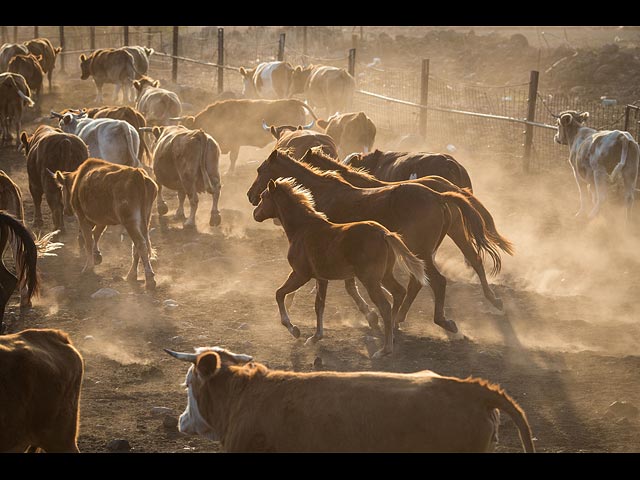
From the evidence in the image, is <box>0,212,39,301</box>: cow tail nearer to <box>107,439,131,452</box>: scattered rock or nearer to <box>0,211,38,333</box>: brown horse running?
<box>0,211,38,333</box>: brown horse running

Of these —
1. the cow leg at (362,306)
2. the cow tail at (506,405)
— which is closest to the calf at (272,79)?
the cow leg at (362,306)

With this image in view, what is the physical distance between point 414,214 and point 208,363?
14.2 ft

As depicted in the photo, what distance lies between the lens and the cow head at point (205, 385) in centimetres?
564

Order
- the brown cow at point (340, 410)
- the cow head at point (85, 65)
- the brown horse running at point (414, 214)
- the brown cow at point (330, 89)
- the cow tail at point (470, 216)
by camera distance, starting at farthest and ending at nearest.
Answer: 1. the cow head at point (85, 65)
2. the brown cow at point (330, 89)
3. the cow tail at point (470, 216)
4. the brown horse running at point (414, 214)
5. the brown cow at point (340, 410)

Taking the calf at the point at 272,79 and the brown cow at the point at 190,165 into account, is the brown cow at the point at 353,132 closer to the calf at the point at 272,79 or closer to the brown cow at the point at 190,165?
the brown cow at the point at 190,165

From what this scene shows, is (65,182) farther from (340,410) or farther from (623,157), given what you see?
(623,157)

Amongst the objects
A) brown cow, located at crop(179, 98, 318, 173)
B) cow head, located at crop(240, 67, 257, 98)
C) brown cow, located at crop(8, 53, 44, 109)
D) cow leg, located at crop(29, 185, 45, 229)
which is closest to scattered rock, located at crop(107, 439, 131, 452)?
cow leg, located at crop(29, 185, 45, 229)

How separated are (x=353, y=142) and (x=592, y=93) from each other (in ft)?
36.9

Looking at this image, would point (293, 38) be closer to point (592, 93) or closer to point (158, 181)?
point (592, 93)

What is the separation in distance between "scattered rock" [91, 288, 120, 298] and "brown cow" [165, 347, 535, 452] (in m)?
5.25

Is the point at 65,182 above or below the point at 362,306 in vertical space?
above

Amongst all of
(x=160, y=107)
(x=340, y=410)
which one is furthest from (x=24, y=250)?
(x=160, y=107)

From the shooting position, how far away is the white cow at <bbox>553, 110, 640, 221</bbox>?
14430 millimetres

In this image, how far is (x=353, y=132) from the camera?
54.9 ft
